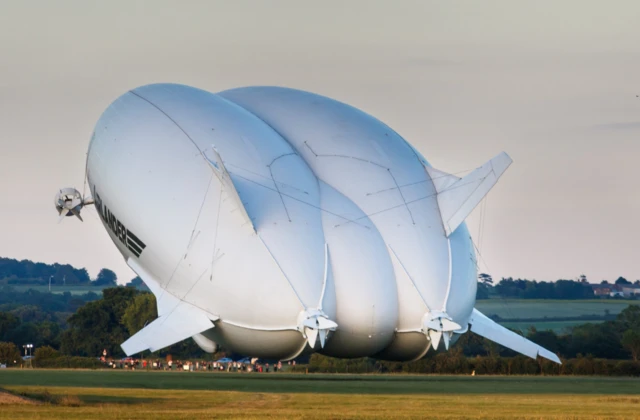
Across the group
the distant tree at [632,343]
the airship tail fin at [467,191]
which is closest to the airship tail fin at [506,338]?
the airship tail fin at [467,191]

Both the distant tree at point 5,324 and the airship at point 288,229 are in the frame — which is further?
the distant tree at point 5,324

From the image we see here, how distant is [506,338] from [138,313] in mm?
65960

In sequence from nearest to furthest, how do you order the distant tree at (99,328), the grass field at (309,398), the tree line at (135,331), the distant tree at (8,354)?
the grass field at (309,398) < the distant tree at (8,354) < the tree line at (135,331) < the distant tree at (99,328)

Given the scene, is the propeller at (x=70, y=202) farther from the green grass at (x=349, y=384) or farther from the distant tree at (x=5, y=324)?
the distant tree at (x=5, y=324)

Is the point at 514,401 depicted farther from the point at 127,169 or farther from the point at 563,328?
the point at 563,328

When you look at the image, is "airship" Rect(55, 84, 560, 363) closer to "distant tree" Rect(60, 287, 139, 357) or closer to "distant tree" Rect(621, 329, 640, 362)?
"distant tree" Rect(621, 329, 640, 362)

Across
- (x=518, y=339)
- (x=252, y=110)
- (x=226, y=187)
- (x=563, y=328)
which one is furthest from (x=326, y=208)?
(x=563, y=328)

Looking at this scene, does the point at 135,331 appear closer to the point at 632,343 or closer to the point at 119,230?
the point at 632,343

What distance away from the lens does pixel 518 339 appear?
186ft

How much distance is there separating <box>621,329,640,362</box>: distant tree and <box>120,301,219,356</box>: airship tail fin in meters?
54.8

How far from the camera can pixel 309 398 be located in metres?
50.5

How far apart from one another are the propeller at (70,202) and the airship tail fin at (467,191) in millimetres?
18406

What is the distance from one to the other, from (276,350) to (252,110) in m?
11.4

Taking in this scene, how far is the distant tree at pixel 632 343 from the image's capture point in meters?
97.8
